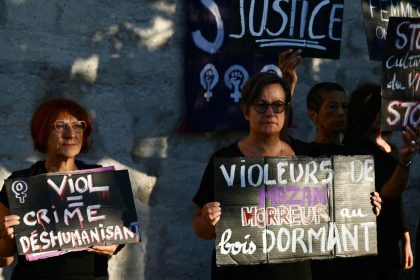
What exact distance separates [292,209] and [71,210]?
92cm

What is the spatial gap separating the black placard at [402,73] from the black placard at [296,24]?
0.35 metres

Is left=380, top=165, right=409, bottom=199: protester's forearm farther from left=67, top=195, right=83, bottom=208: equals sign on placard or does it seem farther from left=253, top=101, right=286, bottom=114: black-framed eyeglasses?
left=67, top=195, right=83, bottom=208: equals sign on placard

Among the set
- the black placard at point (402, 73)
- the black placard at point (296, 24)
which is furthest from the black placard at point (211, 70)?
the black placard at point (402, 73)

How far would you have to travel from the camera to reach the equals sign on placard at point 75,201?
11.0ft

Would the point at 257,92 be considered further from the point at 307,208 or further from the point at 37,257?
the point at 37,257

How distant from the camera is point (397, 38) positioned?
4094mm

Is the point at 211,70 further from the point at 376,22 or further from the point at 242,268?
the point at 242,268

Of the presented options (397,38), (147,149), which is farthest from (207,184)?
(147,149)

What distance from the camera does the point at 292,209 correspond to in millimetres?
3389

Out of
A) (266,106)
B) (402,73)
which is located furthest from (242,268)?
(402,73)

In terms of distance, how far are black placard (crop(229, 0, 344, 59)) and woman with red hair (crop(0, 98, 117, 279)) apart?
3.92 feet

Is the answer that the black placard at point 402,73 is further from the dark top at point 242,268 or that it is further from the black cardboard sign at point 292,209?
the dark top at point 242,268

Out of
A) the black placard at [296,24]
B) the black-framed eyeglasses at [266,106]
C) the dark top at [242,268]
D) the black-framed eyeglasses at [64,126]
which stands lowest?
the dark top at [242,268]

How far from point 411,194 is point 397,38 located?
234 cm
